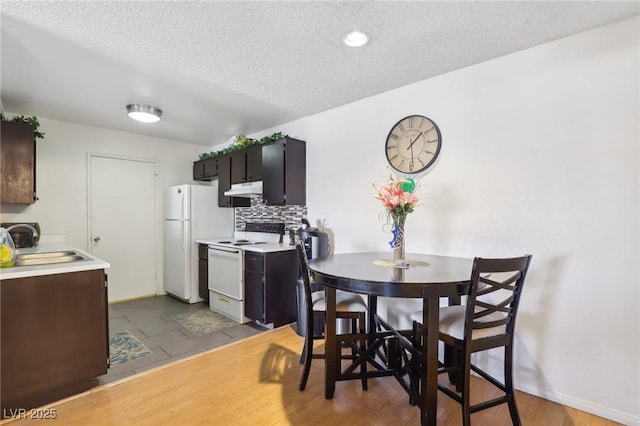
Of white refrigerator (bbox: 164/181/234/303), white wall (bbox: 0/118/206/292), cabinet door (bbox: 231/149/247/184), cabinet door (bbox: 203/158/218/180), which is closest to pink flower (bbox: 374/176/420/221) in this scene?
cabinet door (bbox: 231/149/247/184)

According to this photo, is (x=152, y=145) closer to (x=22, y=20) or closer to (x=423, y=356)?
(x=22, y=20)

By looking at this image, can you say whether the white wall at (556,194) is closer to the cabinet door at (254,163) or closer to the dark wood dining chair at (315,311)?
the dark wood dining chair at (315,311)

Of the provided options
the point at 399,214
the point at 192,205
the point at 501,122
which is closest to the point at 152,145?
the point at 192,205

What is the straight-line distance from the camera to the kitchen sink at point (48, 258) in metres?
2.30

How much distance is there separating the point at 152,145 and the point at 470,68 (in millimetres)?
4214

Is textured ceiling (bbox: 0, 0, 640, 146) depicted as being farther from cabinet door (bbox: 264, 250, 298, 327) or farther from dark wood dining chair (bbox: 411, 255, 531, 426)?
cabinet door (bbox: 264, 250, 298, 327)

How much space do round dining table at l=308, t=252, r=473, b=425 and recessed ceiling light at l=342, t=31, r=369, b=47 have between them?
1.44m

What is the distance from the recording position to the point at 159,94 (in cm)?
286

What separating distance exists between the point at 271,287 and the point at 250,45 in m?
2.20

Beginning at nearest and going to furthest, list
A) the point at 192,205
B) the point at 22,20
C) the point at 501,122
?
the point at 22,20, the point at 501,122, the point at 192,205

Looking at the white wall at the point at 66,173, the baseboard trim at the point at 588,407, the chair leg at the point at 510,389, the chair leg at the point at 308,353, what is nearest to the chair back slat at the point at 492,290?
the chair leg at the point at 510,389

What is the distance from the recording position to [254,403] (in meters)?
1.94

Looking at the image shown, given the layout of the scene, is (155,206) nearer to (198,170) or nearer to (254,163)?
(198,170)

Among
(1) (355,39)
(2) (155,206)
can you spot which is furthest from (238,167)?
(1) (355,39)
